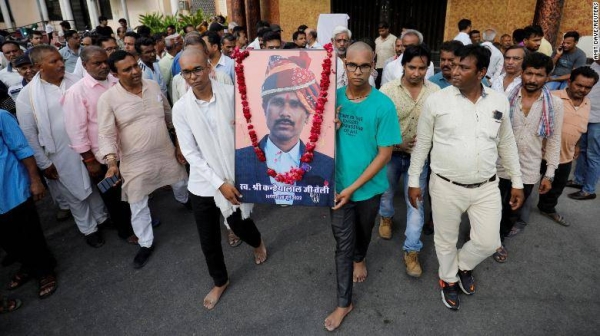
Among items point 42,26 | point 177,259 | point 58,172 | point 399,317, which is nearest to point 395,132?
point 399,317

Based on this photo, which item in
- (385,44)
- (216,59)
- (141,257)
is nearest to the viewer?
(141,257)

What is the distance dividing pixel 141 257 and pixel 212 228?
1241 millimetres

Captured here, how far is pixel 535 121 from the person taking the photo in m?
3.14

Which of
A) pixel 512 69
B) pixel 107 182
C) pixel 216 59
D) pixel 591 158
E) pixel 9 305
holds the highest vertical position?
pixel 216 59

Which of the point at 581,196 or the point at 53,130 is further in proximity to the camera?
the point at 581,196

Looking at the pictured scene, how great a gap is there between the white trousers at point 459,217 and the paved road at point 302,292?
1.21ft

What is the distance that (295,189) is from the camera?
2543mm

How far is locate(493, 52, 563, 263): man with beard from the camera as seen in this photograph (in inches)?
119

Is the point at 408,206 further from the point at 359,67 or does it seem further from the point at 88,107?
the point at 88,107

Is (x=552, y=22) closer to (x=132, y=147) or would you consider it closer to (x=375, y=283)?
(x=375, y=283)

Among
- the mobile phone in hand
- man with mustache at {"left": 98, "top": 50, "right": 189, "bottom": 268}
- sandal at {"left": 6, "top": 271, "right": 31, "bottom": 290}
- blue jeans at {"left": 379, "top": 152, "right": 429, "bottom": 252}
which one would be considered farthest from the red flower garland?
sandal at {"left": 6, "top": 271, "right": 31, "bottom": 290}

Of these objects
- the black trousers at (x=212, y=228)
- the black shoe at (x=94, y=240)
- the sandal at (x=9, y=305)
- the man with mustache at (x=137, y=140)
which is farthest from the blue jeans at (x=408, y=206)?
the sandal at (x=9, y=305)

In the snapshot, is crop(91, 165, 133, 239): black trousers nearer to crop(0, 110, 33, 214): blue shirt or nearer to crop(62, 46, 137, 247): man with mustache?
crop(62, 46, 137, 247): man with mustache

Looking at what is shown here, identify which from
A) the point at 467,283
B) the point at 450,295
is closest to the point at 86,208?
the point at 450,295
